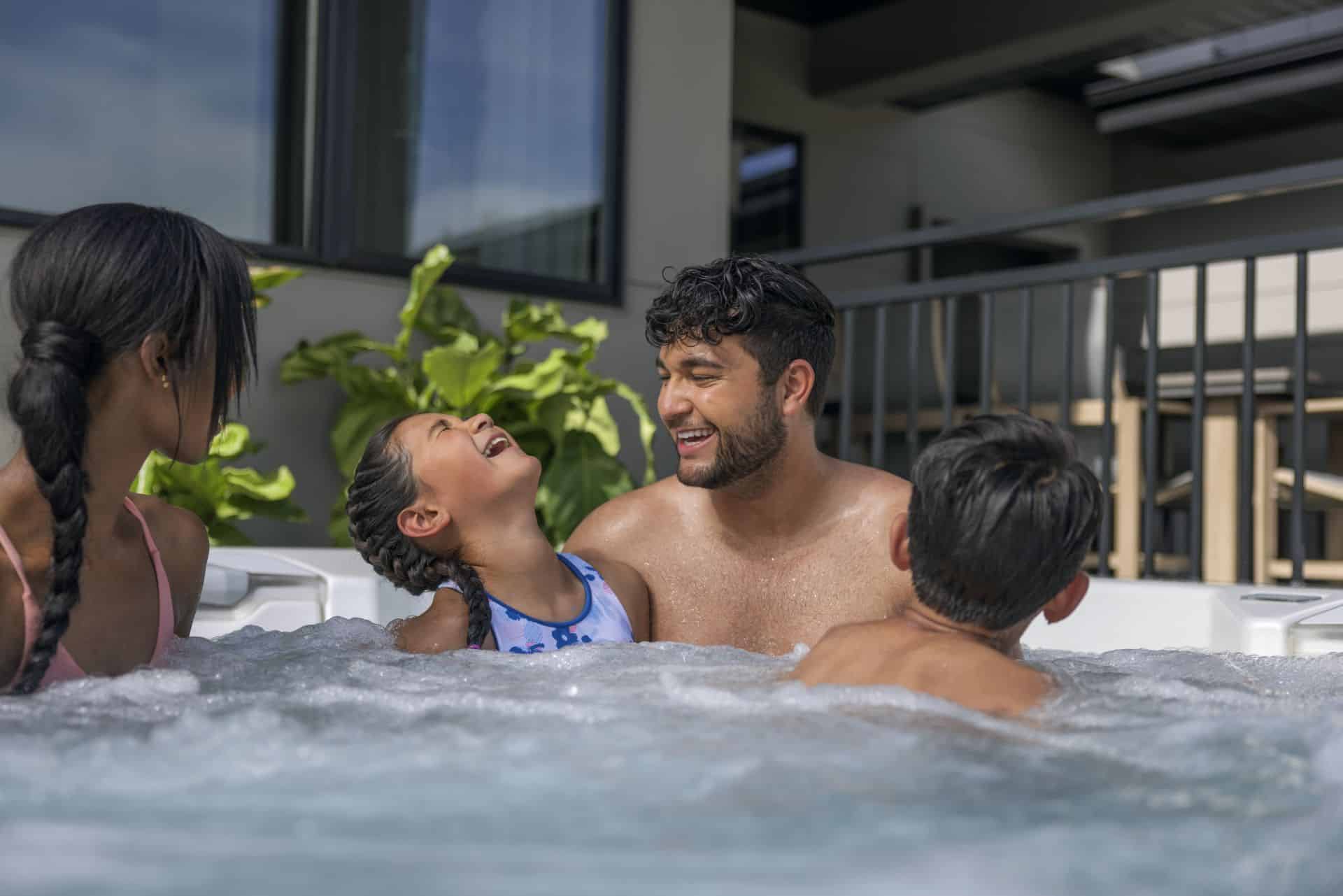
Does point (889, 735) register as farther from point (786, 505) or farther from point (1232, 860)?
point (786, 505)

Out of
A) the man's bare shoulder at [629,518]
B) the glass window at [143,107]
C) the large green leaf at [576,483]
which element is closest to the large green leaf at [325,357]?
the glass window at [143,107]

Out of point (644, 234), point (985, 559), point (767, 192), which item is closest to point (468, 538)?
point (985, 559)

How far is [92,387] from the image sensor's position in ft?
5.30

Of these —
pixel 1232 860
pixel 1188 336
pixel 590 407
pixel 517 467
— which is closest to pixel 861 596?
pixel 517 467

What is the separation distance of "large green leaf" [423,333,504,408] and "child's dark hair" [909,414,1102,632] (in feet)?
7.42

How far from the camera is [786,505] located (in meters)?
2.56

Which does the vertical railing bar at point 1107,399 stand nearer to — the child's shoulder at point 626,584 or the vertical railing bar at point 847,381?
the vertical railing bar at point 847,381

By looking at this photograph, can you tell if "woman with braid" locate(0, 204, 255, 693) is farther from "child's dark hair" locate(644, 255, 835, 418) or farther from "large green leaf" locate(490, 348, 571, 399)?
"large green leaf" locate(490, 348, 571, 399)

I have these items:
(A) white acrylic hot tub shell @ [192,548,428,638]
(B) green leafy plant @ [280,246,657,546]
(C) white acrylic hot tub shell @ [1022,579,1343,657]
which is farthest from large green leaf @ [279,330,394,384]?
(C) white acrylic hot tub shell @ [1022,579,1343,657]

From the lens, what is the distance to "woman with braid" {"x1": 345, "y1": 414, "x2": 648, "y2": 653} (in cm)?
235

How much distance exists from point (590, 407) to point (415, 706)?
2.39 meters

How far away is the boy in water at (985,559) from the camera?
1.67 metres

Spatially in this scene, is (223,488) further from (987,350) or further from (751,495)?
(987,350)

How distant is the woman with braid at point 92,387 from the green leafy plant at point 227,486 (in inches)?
70.7
